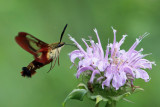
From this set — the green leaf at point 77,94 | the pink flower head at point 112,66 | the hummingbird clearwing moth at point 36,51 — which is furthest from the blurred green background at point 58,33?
the green leaf at point 77,94

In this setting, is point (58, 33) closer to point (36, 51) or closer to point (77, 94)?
point (36, 51)

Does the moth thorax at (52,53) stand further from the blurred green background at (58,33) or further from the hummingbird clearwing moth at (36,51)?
the blurred green background at (58,33)

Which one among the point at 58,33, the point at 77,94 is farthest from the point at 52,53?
the point at 58,33

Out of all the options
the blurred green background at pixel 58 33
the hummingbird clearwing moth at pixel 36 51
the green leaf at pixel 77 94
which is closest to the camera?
the green leaf at pixel 77 94

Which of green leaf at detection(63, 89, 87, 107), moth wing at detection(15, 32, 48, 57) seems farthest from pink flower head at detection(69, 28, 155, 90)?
moth wing at detection(15, 32, 48, 57)

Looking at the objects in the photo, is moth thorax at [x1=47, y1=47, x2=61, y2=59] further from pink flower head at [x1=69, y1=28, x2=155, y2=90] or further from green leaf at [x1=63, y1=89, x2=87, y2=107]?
green leaf at [x1=63, y1=89, x2=87, y2=107]

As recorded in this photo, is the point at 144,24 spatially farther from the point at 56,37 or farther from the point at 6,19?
the point at 6,19
